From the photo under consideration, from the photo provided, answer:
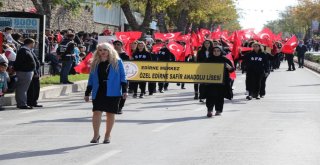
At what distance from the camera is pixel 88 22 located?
5734 centimetres

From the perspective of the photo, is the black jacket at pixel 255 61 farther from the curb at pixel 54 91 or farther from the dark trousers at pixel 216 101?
the curb at pixel 54 91

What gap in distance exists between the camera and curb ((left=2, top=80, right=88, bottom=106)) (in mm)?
19719

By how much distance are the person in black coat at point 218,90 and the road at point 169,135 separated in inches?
12.3

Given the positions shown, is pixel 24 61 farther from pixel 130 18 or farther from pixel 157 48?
pixel 130 18

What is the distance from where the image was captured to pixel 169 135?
13.4 metres

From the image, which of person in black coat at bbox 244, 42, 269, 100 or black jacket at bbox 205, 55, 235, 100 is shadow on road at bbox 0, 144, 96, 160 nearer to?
black jacket at bbox 205, 55, 235, 100

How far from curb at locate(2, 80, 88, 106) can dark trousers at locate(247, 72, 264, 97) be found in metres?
5.63

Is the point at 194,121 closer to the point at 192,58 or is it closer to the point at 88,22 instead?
the point at 192,58

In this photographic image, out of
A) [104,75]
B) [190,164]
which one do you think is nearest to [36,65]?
[104,75]

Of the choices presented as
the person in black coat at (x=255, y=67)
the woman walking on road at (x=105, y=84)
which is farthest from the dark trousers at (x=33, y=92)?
the woman walking on road at (x=105, y=84)

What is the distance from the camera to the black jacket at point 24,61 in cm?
1870

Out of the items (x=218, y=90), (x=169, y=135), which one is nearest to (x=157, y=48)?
Result: (x=218, y=90)

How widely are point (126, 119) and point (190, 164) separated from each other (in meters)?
6.20

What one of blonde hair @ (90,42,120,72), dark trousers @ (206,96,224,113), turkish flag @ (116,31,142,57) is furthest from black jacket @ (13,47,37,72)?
blonde hair @ (90,42,120,72)
